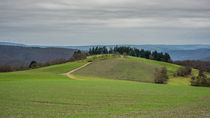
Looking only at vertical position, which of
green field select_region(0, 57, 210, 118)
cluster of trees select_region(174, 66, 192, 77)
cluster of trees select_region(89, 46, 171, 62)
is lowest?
cluster of trees select_region(174, 66, 192, 77)

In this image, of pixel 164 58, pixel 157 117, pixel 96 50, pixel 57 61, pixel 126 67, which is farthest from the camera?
pixel 96 50

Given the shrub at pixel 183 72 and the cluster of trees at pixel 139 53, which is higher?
the cluster of trees at pixel 139 53

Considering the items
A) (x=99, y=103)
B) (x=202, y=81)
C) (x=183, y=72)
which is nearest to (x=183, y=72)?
(x=183, y=72)

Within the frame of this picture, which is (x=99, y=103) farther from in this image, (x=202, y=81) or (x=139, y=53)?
(x=139, y=53)

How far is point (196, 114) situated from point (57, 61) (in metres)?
129

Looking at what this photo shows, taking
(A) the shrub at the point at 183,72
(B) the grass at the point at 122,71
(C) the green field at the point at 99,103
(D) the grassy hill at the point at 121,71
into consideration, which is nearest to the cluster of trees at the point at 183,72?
(A) the shrub at the point at 183,72

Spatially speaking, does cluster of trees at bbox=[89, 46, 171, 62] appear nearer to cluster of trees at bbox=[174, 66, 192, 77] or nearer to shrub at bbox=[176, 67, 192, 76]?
cluster of trees at bbox=[174, 66, 192, 77]

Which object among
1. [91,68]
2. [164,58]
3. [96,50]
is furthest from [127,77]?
[96,50]

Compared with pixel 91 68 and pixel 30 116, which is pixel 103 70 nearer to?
pixel 91 68

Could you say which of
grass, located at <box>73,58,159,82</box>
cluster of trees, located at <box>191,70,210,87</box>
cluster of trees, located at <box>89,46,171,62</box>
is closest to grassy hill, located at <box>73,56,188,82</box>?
grass, located at <box>73,58,159,82</box>

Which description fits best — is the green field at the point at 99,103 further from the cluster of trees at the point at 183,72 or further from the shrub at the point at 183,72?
the shrub at the point at 183,72

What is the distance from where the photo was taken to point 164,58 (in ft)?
531

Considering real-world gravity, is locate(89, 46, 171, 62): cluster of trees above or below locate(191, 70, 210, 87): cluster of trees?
above

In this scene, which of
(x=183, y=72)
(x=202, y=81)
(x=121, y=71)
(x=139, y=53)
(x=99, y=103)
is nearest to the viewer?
(x=99, y=103)
